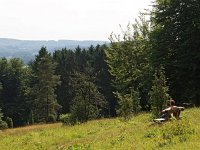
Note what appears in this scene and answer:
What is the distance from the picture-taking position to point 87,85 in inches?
2098

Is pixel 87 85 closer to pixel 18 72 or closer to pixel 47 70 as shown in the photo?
pixel 47 70

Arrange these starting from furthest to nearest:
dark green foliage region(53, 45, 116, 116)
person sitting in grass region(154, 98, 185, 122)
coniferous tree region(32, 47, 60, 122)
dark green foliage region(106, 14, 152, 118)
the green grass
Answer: dark green foliage region(53, 45, 116, 116) < coniferous tree region(32, 47, 60, 122) < dark green foliage region(106, 14, 152, 118) < person sitting in grass region(154, 98, 185, 122) < the green grass

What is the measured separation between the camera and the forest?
3300cm

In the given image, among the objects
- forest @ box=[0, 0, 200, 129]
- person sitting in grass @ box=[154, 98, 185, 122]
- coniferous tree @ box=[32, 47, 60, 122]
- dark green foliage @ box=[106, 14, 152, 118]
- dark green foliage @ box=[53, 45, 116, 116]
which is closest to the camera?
person sitting in grass @ box=[154, 98, 185, 122]

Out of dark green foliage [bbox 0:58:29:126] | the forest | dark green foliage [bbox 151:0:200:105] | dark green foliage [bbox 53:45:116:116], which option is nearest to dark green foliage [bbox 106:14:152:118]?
the forest

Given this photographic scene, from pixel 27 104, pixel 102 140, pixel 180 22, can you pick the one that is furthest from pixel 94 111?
pixel 27 104

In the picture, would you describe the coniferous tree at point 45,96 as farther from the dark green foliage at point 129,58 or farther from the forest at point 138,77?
the dark green foliage at point 129,58

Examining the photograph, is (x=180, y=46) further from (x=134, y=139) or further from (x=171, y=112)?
(x=134, y=139)

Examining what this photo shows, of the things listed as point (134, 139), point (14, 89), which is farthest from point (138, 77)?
point (14, 89)

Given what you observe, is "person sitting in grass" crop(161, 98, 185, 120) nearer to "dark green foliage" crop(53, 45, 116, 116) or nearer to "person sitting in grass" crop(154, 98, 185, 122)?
"person sitting in grass" crop(154, 98, 185, 122)

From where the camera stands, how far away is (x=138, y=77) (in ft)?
153

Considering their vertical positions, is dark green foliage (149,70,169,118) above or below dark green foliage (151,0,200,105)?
below

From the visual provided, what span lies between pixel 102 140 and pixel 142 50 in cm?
3252

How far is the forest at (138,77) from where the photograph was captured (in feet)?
108
